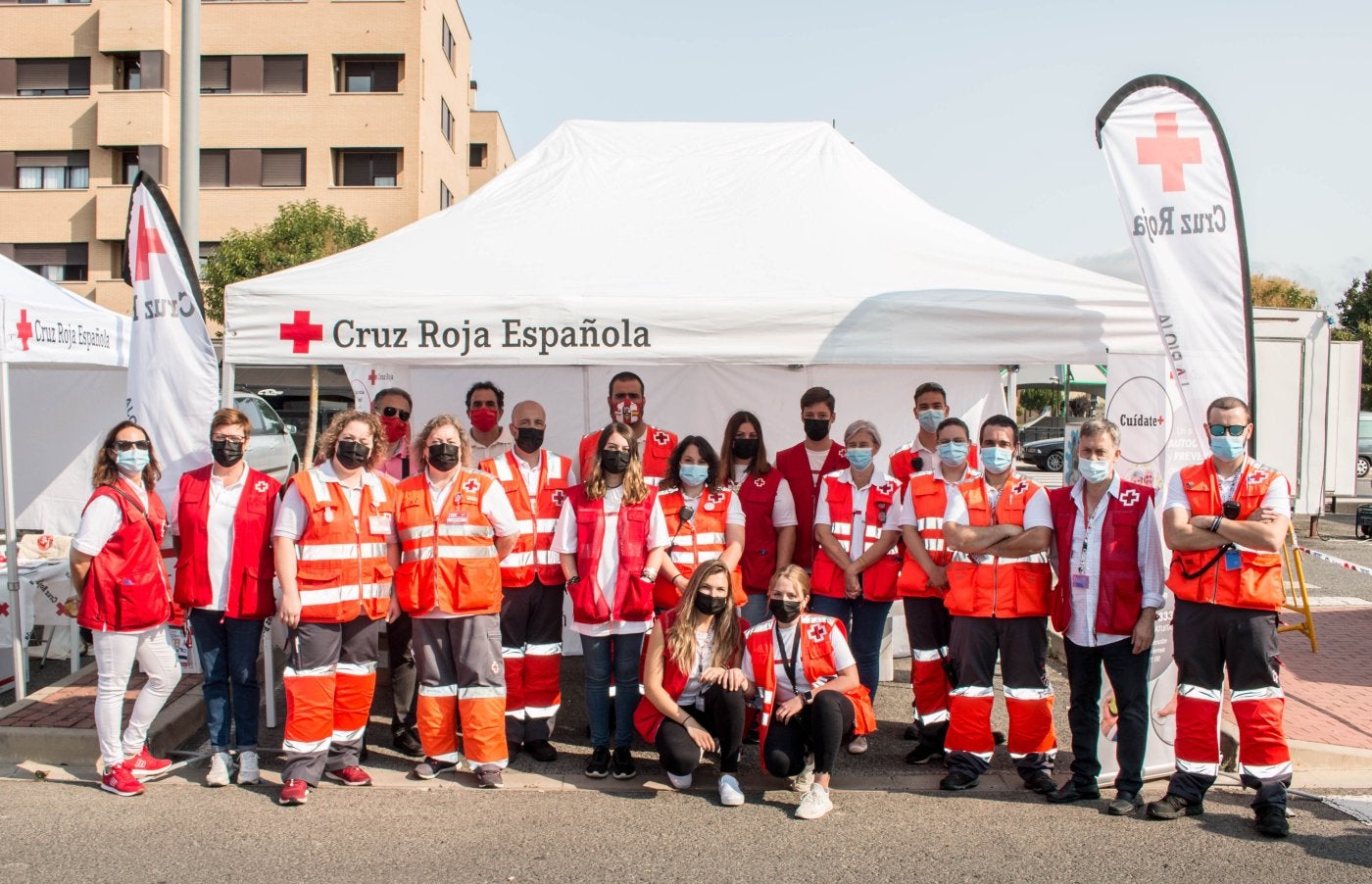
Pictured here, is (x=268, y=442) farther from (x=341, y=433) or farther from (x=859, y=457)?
(x=859, y=457)

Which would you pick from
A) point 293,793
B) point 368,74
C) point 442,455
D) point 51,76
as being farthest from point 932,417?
point 51,76

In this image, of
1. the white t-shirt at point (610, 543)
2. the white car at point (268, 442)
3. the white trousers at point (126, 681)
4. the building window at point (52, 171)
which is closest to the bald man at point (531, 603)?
the white t-shirt at point (610, 543)

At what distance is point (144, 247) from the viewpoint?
19.5ft

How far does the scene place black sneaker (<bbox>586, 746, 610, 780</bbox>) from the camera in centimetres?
534

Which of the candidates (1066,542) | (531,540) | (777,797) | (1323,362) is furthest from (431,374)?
(1323,362)

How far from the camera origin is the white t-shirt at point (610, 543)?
5.38 metres

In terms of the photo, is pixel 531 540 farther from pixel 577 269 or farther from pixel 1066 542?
pixel 1066 542

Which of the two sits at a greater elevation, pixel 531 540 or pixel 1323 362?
pixel 1323 362

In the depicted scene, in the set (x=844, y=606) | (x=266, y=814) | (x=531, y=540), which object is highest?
(x=531, y=540)

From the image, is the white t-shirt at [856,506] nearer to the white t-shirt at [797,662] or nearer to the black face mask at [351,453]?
the white t-shirt at [797,662]

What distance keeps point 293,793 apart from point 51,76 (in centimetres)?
3626

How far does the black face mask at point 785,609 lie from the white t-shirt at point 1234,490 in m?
1.73

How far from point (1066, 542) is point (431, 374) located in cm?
490

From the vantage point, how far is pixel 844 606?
19.3 ft
